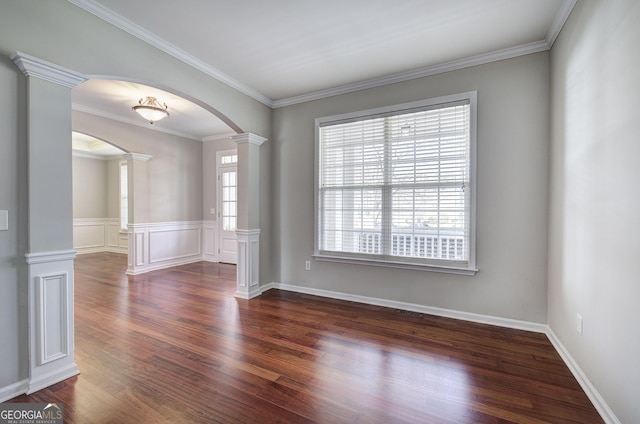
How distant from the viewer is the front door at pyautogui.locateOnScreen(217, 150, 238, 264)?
6.06 meters

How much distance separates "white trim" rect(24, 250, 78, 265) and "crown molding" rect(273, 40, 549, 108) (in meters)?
3.06

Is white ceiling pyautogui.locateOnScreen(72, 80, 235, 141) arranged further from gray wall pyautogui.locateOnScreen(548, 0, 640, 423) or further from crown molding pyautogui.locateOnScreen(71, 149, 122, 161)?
gray wall pyautogui.locateOnScreen(548, 0, 640, 423)

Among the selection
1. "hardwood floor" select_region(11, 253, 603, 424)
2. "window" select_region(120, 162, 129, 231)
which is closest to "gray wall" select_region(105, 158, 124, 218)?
"window" select_region(120, 162, 129, 231)

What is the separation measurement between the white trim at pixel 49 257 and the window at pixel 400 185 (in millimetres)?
2563

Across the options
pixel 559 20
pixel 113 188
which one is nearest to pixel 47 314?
pixel 559 20

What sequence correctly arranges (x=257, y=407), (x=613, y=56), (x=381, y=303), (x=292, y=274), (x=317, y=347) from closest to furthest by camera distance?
(x=613, y=56)
(x=257, y=407)
(x=317, y=347)
(x=381, y=303)
(x=292, y=274)

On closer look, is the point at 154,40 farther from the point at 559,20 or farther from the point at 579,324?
the point at 579,324

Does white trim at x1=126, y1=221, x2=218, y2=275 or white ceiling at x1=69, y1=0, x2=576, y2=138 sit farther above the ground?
white ceiling at x1=69, y1=0, x2=576, y2=138

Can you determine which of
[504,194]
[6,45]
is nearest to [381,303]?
[504,194]

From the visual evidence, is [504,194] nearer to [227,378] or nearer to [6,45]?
[227,378]

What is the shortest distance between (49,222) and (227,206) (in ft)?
13.9

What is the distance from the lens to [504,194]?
2816 mm

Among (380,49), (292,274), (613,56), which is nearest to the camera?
(613,56)

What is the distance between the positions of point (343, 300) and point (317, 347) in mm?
1267
